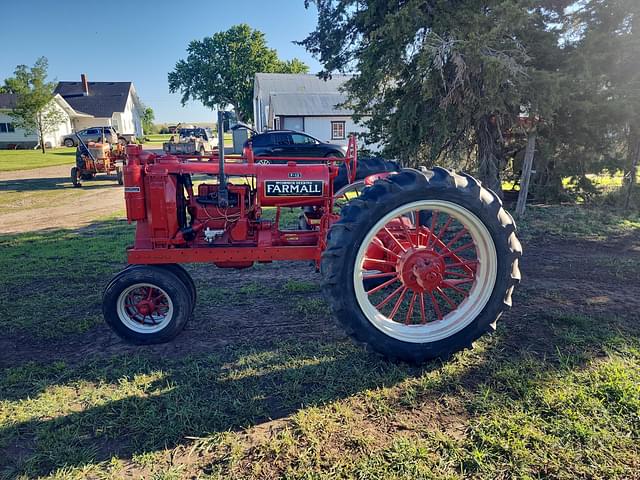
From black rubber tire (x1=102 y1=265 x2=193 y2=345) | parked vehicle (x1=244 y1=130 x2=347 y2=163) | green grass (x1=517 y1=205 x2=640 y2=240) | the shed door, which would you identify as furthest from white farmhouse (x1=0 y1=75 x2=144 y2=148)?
black rubber tire (x1=102 y1=265 x2=193 y2=345)

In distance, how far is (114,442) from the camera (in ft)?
8.31

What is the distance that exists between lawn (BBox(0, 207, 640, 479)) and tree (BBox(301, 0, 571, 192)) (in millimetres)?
4188

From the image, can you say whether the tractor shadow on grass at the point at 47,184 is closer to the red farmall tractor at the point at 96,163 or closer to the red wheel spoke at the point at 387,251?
the red farmall tractor at the point at 96,163

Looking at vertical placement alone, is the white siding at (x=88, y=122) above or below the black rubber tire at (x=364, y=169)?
above

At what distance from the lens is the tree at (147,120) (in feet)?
230

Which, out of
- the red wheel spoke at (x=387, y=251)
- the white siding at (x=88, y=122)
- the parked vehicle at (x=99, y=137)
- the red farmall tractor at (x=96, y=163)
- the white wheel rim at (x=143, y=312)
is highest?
the white siding at (x=88, y=122)

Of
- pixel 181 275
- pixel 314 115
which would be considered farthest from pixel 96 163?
pixel 314 115

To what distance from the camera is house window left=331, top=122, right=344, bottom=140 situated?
2788 cm

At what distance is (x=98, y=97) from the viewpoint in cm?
4931

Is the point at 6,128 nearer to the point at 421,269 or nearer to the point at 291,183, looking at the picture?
the point at 291,183

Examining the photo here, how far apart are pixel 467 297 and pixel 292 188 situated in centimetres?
164

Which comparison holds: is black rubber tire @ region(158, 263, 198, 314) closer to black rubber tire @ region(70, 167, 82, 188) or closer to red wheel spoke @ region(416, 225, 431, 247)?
red wheel spoke @ region(416, 225, 431, 247)

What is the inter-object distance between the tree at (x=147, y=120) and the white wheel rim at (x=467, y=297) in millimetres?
71283

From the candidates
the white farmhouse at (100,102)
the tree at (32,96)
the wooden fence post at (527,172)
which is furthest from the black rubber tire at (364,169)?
the white farmhouse at (100,102)
